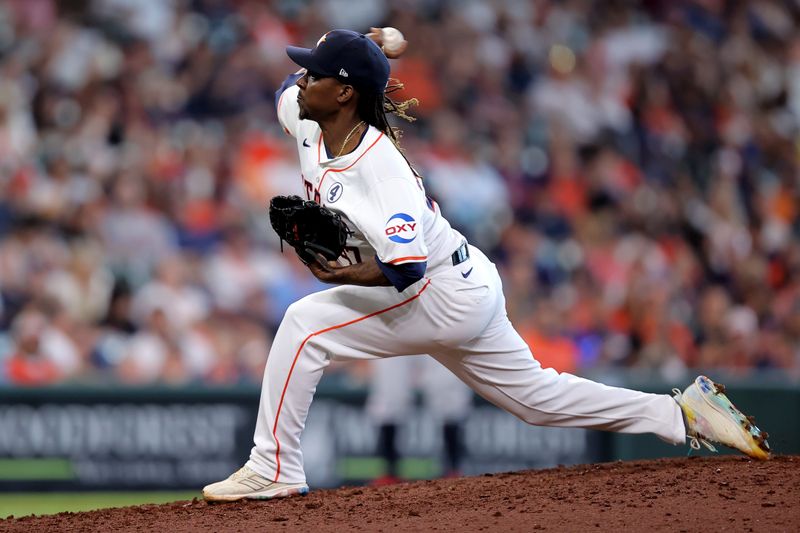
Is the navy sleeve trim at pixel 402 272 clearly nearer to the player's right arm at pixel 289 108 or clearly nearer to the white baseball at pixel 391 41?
the player's right arm at pixel 289 108

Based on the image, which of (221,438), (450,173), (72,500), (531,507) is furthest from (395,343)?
(450,173)

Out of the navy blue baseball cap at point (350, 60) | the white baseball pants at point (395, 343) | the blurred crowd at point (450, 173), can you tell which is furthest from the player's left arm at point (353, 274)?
the blurred crowd at point (450, 173)

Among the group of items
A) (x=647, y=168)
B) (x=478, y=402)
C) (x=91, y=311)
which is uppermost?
(x=647, y=168)

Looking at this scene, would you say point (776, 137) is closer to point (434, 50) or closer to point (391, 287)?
point (434, 50)

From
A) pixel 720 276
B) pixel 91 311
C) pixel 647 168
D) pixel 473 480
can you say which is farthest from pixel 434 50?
pixel 473 480

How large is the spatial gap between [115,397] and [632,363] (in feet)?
14.0

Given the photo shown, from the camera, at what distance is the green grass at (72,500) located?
347 inches

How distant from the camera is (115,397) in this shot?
29.7 ft

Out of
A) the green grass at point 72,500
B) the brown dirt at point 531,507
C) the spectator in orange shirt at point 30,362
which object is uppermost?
the spectator in orange shirt at point 30,362

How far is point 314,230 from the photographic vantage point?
4633 millimetres

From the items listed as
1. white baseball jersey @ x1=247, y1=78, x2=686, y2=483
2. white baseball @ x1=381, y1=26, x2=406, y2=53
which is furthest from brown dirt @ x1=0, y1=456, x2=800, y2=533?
white baseball @ x1=381, y1=26, x2=406, y2=53

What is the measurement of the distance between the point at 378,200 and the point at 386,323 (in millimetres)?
551

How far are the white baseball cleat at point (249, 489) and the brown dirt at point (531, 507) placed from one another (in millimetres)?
34

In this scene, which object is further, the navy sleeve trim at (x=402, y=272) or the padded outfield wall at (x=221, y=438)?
the padded outfield wall at (x=221, y=438)
